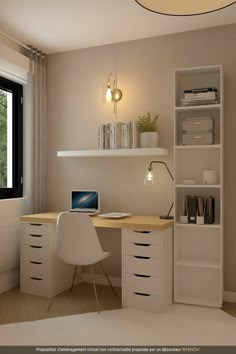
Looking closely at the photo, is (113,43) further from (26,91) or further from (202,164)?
(202,164)

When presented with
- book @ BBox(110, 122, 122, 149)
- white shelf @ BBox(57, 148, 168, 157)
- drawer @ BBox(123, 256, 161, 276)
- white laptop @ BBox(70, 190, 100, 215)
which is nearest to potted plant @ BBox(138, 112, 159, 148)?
white shelf @ BBox(57, 148, 168, 157)

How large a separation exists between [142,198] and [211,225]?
32.8 inches

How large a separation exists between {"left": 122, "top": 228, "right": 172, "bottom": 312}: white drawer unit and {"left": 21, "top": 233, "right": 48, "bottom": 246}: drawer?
825 mm

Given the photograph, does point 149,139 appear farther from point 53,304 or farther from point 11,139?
point 53,304

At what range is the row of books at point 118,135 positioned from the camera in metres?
3.55

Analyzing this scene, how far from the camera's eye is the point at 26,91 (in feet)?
13.2

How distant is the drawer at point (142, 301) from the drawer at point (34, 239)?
93 centimetres

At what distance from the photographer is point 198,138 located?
10.7 ft

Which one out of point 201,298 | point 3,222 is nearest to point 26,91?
point 3,222

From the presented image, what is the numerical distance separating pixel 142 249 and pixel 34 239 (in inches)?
44.0

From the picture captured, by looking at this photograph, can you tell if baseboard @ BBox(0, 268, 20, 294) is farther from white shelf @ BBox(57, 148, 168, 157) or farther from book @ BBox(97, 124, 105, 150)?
book @ BBox(97, 124, 105, 150)

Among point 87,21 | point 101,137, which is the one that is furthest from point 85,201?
point 87,21

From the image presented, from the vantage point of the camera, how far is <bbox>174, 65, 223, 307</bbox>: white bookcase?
321cm

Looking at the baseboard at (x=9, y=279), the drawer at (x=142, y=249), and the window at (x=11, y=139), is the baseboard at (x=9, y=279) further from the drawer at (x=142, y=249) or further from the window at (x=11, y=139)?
the drawer at (x=142, y=249)
